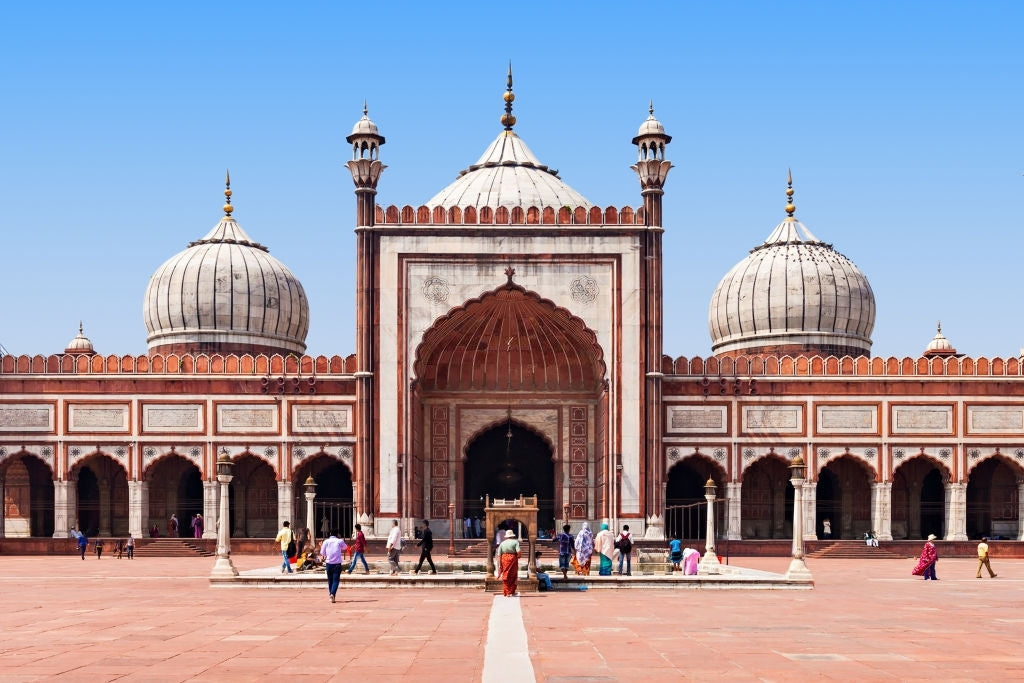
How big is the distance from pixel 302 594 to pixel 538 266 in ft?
47.3

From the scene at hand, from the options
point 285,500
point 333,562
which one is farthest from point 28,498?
point 333,562

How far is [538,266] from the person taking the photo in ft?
99.2

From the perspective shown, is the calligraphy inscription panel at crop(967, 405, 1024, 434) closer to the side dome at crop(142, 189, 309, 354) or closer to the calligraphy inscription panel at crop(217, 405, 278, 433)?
the calligraphy inscription panel at crop(217, 405, 278, 433)

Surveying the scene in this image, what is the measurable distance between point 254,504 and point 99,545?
15.3 ft

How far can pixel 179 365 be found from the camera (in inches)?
1239

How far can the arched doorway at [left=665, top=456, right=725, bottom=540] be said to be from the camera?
3191 cm

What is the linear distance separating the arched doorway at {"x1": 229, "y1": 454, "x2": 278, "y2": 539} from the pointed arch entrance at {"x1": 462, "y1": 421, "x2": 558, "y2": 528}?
5310mm

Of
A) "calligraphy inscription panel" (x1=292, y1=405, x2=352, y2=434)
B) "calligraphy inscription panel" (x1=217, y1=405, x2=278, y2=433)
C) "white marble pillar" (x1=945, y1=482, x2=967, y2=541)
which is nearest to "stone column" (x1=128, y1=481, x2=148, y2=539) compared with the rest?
"calligraphy inscription panel" (x1=217, y1=405, x2=278, y2=433)

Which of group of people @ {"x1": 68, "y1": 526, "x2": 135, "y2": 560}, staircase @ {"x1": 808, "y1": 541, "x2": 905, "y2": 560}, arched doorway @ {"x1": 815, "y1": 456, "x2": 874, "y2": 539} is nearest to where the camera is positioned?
group of people @ {"x1": 68, "y1": 526, "x2": 135, "y2": 560}

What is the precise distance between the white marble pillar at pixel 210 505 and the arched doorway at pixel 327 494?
1.93m

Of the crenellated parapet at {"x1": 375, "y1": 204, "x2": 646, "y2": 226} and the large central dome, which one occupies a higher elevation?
the large central dome

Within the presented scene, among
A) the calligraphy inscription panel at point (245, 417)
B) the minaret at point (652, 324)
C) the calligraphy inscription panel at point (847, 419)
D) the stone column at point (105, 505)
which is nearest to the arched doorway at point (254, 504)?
the calligraphy inscription panel at point (245, 417)

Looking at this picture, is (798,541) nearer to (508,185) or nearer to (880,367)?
(880,367)

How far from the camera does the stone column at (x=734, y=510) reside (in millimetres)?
30922
